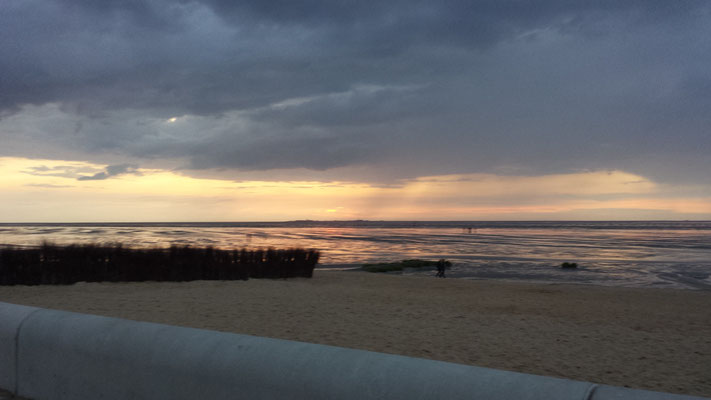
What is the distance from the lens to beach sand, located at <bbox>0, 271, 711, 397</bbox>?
7.32 metres

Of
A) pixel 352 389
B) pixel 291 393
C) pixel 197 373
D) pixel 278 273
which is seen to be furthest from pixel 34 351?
pixel 278 273

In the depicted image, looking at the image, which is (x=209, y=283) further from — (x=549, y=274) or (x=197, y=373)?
(x=549, y=274)

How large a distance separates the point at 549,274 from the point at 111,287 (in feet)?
61.3

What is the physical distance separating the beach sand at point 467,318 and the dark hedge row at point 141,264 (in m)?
0.59

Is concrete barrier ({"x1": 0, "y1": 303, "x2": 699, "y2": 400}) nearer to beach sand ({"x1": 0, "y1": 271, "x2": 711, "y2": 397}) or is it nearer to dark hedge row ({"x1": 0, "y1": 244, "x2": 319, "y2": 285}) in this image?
beach sand ({"x1": 0, "y1": 271, "x2": 711, "y2": 397})

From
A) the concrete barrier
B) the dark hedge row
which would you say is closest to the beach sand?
the dark hedge row

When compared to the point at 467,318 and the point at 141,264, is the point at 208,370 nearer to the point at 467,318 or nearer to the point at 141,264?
the point at 467,318

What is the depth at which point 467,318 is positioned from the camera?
10.7 metres

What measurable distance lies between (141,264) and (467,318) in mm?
10574

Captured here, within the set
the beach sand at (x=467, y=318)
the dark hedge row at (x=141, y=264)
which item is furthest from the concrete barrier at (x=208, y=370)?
the dark hedge row at (x=141, y=264)

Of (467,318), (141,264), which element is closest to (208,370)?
(467,318)

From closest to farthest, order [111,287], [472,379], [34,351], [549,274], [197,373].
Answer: [472,379], [197,373], [34,351], [111,287], [549,274]

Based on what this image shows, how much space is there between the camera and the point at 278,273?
60.2 ft

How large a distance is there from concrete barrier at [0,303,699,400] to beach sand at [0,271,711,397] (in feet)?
14.5
